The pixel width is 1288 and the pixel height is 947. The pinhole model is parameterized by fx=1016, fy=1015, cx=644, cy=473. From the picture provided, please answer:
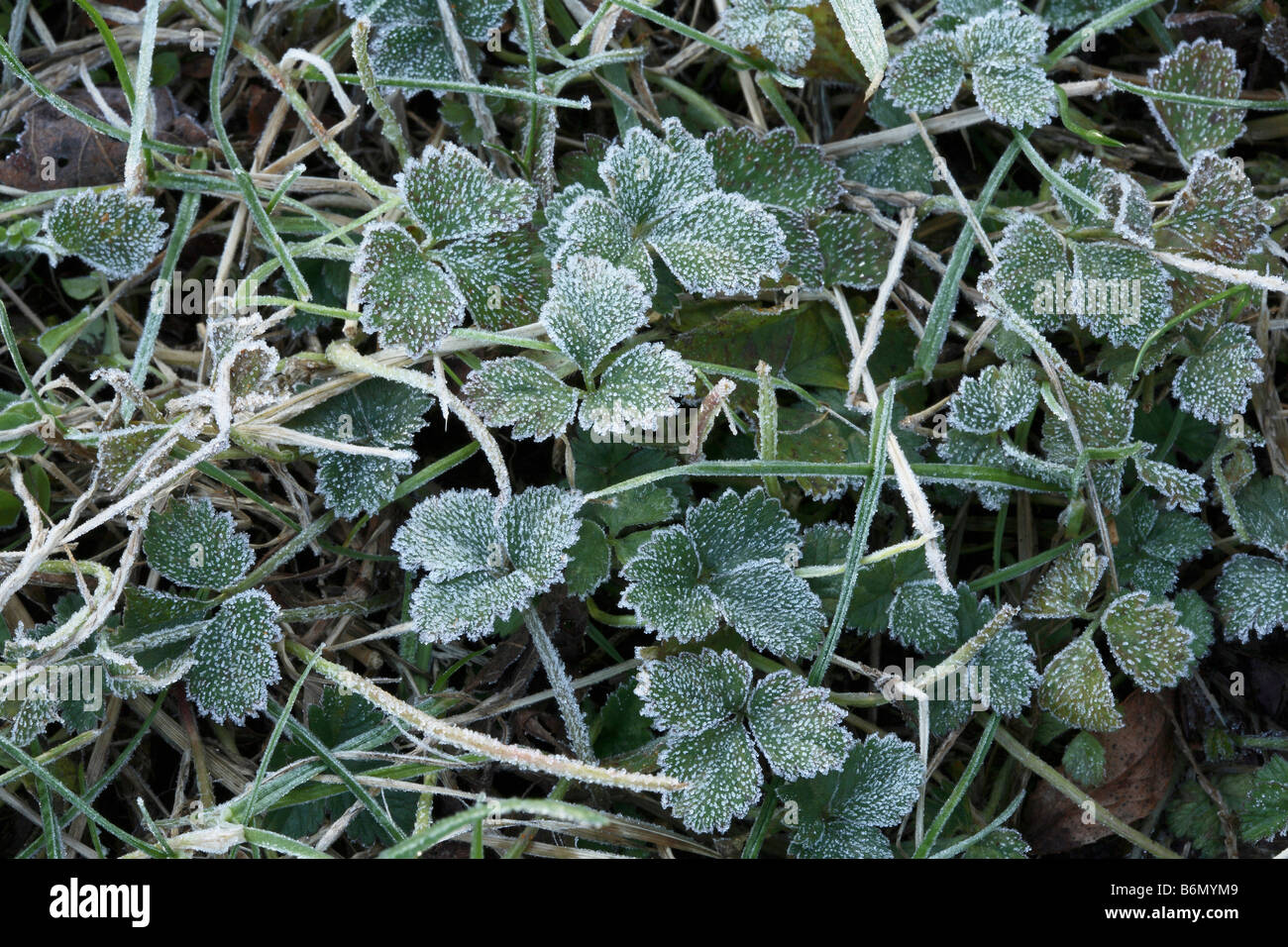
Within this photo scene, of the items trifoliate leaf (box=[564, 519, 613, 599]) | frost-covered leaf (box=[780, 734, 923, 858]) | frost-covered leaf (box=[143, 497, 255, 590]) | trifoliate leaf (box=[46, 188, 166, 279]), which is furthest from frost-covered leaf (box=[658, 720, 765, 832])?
trifoliate leaf (box=[46, 188, 166, 279])

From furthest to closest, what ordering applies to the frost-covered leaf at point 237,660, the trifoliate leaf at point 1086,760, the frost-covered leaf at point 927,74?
the frost-covered leaf at point 927,74 < the trifoliate leaf at point 1086,760 < the frost-covered leaf at point 237,660

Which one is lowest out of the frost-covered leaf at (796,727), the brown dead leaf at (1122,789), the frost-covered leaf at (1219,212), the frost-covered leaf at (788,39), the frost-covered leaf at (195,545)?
the brown dead leaf at (1122,789)

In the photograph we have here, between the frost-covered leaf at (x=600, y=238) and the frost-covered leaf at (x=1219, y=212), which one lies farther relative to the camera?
the frost-covered leaf at (x=1219, y=212)

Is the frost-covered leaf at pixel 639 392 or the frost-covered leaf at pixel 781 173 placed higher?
the frost-covered leaf at pixel 781 173

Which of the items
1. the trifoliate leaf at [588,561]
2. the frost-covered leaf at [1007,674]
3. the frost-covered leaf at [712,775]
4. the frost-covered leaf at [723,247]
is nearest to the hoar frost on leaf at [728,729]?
the frost-covered leaf at [712,775]

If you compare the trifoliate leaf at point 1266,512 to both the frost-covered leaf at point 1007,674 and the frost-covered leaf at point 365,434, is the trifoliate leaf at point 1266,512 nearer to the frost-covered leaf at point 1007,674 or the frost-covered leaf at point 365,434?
the frost-covered leaf at point 1007,674

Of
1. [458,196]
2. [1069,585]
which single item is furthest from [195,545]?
[1069,585]

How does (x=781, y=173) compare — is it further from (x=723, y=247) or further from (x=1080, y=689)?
(x=1080, y=689)

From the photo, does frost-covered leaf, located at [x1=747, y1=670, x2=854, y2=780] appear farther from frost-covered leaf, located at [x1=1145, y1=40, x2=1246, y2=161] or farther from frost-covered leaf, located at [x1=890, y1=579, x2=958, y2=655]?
frost-covered leaf, located at [x1=1145, y1=40, x2=1246, y2=161]

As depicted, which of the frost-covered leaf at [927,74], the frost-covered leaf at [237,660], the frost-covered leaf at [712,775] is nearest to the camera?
the frost-covered leaf at [712,775]
